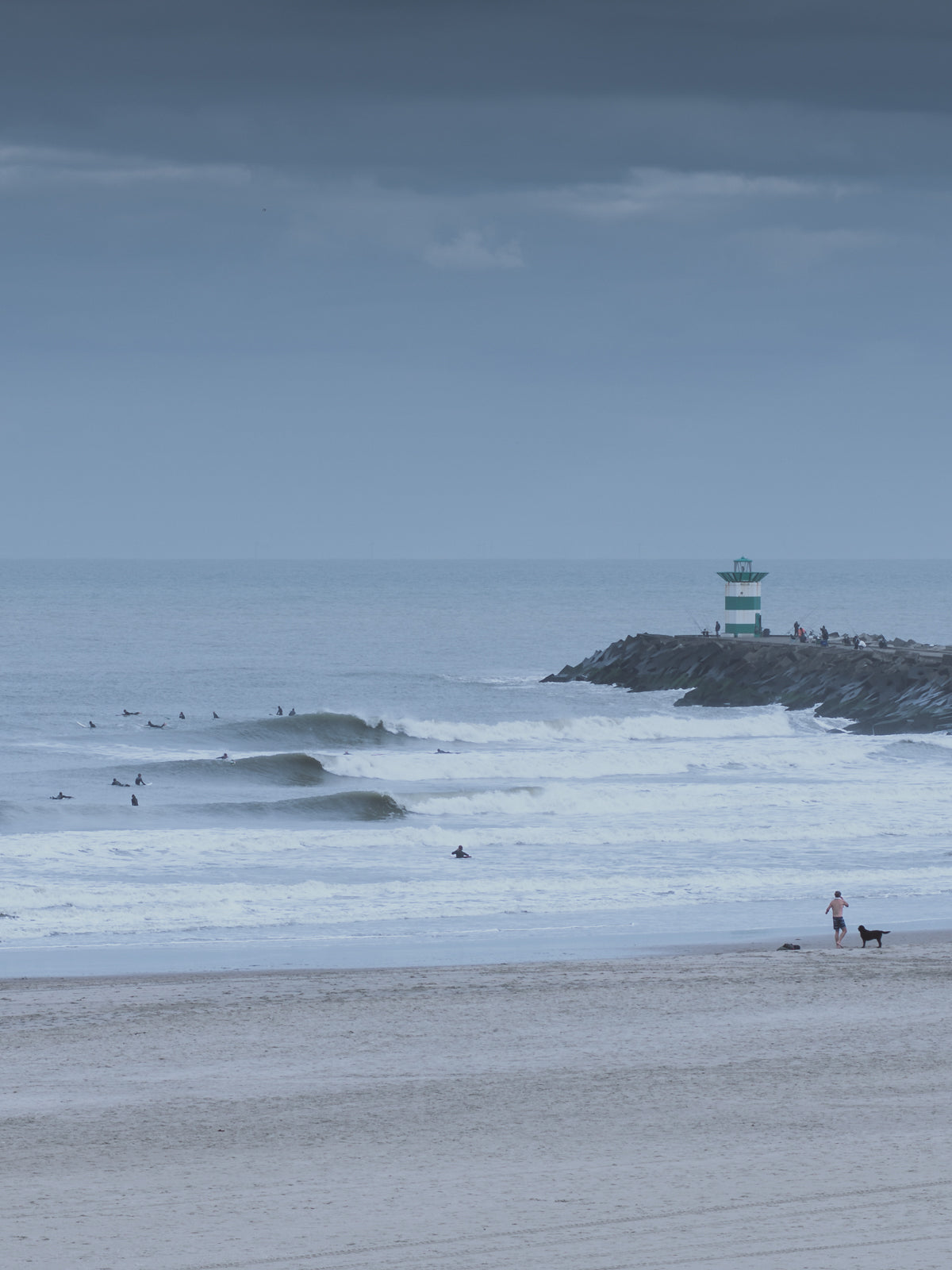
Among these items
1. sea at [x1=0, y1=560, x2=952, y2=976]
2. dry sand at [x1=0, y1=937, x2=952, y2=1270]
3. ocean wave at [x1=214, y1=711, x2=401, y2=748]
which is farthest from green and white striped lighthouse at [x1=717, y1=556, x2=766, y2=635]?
dry sand at [x1=0, y1=937, x2=952, y2=1270]

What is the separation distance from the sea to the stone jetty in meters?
1.36

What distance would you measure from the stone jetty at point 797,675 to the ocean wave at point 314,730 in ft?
40.5

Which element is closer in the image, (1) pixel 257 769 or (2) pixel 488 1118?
(2) pixel 488 1118

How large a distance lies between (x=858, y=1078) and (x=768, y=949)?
21.2 ft

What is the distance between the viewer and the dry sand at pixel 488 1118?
29.4 feet

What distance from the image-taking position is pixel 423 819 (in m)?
31.8

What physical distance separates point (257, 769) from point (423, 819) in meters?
8.96

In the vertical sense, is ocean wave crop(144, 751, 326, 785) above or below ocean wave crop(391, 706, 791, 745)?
below

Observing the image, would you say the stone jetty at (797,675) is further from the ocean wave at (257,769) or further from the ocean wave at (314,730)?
the ocean wave at (257,769)

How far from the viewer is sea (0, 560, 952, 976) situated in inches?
835

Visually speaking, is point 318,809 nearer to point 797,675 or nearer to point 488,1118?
point 488,1118

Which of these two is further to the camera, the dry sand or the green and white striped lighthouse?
the green and white striped lighthouse

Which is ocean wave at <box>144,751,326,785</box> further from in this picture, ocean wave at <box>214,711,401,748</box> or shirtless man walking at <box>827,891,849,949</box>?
shirtless man walking at <box>827,891,849,949</box>

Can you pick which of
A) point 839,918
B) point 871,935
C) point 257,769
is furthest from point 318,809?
point 871,935
